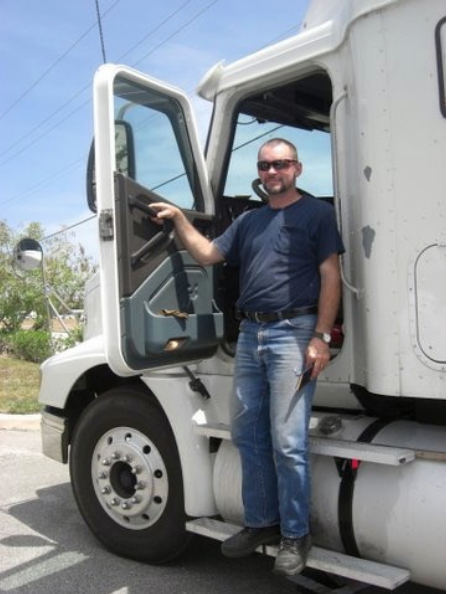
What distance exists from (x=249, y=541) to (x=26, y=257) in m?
2.84

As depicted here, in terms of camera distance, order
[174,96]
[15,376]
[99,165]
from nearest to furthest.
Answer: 1. [99,165]
2. [174,96]
3. [15,376]

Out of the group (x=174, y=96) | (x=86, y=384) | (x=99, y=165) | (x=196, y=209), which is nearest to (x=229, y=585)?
(x=86, y=384)

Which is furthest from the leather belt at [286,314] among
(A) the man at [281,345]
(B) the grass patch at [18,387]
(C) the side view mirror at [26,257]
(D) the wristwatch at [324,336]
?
(B) the grass patch at [18,387]

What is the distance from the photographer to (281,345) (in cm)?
288

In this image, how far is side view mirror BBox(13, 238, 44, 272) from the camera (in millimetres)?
4852

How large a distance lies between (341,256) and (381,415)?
2.52 ft

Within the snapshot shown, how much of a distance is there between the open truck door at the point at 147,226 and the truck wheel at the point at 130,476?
0.56 meters

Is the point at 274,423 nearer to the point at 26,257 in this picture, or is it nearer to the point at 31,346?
the point at 26,257

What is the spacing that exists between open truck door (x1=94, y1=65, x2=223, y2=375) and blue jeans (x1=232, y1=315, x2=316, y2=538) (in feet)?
1.13

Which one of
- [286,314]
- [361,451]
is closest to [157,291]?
[286,314]

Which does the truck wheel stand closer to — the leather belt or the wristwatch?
the leather belt

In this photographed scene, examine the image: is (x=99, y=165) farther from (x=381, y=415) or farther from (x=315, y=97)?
(x=381, y=415)

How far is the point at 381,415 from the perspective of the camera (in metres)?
3.06

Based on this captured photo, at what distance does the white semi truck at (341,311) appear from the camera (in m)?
2.55
